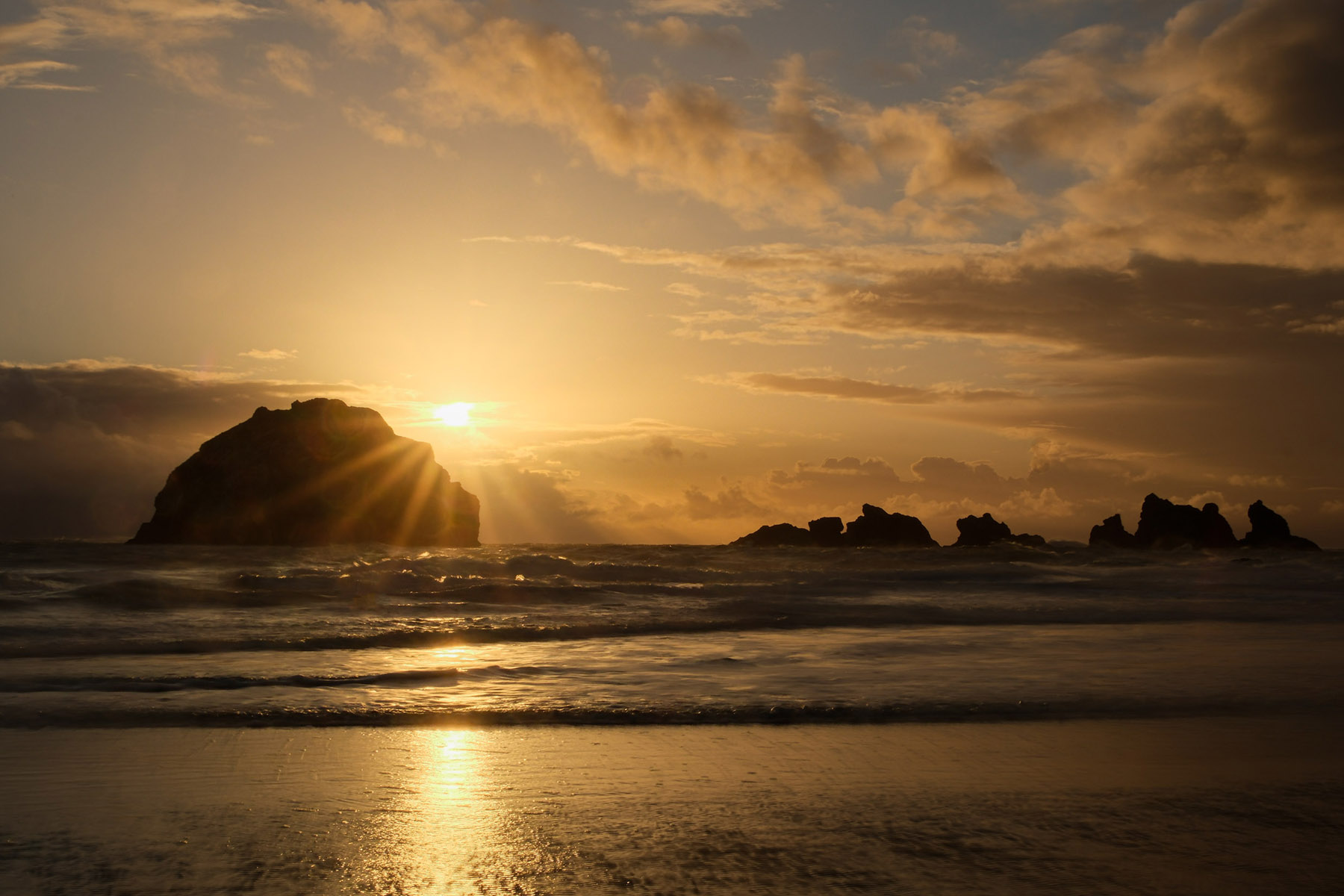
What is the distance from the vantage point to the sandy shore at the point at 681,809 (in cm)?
318

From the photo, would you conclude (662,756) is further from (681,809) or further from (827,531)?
(827,531)

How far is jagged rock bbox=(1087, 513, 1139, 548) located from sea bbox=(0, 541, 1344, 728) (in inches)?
1513

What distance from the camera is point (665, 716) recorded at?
611 cm

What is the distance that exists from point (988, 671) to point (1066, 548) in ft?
163

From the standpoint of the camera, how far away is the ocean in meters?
3.30

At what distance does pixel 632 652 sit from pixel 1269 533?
6095 centimetres

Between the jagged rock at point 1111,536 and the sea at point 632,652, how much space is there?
3842cm

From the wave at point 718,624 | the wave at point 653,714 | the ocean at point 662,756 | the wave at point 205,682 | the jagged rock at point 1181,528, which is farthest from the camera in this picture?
the jagged rock at point 1181,528

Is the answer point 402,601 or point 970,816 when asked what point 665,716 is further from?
point 402,601

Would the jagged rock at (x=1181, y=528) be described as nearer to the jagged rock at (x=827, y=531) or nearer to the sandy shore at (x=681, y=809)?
the jagged rock at (x=827, y=531)

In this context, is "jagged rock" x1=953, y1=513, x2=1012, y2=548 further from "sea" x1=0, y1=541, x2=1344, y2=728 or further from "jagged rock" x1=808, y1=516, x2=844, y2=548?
"sea" x1=0, y1=541, x2=1344, y2=728

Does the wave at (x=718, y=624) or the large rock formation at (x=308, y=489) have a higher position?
the large rock formation at (x=308, y=489)

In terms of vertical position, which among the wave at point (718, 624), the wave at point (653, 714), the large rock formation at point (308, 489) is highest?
the large rock formation at point (308, 489)

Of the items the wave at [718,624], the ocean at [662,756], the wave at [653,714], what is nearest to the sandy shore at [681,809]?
the ocean at [662,756]
